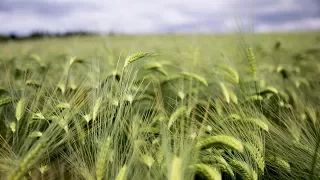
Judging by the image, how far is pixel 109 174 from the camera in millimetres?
1391

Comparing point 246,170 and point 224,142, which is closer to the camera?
point 224,142

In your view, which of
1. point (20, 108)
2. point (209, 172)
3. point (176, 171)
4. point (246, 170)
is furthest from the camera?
point (20, 108)

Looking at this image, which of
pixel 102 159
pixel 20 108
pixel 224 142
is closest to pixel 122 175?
pixel 102 159

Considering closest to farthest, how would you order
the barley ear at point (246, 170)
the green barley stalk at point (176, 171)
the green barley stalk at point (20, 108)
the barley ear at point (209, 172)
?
the green barley stalk at point (176, 171) < the barley ear at point (209, 172) < the barley ear at point (246, 170) < the green barley stalk at point (20, 108)

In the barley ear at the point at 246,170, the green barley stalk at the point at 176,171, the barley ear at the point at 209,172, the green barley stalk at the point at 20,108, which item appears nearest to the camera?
the green barley stalk at the point at 176,171

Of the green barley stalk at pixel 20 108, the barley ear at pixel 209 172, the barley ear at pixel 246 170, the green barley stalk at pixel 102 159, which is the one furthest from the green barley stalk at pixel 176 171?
the green barley stalk at pixel 20 108

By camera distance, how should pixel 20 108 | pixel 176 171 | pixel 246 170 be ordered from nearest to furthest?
pixel 176 171, pixel 246 170, pixel 20 108

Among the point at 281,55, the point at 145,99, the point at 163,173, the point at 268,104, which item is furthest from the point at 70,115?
the point at 281,55

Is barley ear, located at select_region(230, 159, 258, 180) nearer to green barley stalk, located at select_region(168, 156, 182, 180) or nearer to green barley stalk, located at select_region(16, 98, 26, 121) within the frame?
green barley stalk, located at select_region(168, 156, 182, 180)

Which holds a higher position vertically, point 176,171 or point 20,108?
point 20,108

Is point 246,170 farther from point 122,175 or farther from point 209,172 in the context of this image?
point 122,175

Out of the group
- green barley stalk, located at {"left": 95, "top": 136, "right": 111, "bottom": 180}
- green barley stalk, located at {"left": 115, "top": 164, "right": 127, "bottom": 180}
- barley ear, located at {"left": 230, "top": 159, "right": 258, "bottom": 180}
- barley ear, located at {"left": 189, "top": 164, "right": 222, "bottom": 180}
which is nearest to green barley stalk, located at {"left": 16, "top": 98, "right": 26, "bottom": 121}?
green barley stalk, located at {"left": 95, "top": 136, "right": 111, "bottom": 180}

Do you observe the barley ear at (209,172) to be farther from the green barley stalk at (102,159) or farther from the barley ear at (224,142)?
the green barley stalk at (102,159)

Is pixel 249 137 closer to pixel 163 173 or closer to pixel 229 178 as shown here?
pixel 229 178
